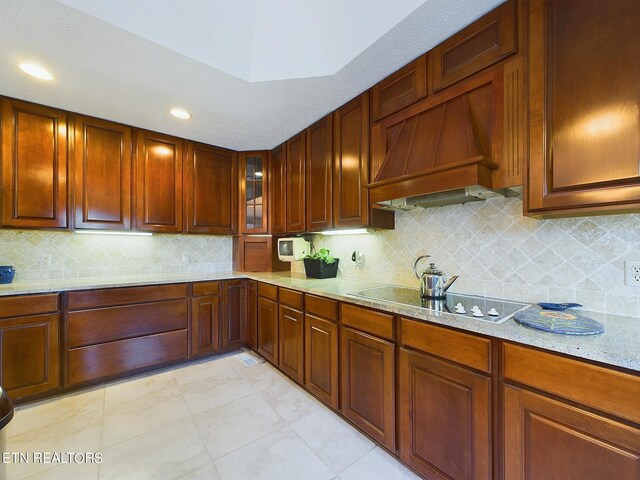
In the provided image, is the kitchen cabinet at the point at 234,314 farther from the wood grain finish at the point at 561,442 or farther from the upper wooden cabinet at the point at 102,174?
the wood grain finish at the point at 561,442

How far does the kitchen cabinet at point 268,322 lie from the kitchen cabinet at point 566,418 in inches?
75.6

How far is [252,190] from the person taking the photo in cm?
346

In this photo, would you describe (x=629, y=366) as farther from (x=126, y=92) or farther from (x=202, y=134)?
(x=202, y=134)

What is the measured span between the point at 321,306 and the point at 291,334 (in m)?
0.54

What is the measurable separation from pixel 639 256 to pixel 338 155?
1884 millimetres

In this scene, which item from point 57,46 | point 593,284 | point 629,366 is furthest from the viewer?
point 57,46

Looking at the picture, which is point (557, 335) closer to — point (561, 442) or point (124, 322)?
point (561, 442)

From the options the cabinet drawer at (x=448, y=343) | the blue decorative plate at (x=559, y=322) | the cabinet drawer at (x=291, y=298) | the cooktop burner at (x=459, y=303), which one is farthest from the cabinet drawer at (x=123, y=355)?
the blue decorative plate at (x=559, y=322)

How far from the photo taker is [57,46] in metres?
1.65

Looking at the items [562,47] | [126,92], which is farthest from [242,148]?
[562,47]

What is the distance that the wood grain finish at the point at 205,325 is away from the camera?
9.34 feet

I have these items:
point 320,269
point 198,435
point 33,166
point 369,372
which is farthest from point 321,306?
point 33,166

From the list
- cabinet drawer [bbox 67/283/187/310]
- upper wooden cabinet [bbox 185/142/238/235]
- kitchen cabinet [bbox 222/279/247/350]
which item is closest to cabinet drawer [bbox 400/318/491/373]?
kitchen cabinet [bbox 222/279/247/350]

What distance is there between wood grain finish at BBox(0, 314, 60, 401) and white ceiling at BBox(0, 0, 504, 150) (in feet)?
5.81
